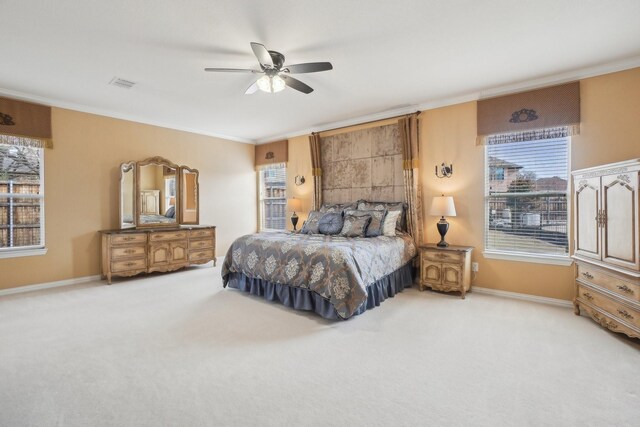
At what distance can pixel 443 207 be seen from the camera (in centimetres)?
411

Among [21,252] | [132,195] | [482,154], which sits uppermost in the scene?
[482,154]

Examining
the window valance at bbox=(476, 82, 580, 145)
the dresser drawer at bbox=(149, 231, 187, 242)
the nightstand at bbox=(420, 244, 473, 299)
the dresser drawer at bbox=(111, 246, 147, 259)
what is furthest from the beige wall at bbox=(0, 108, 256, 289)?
the window valance at bbox=(476, 82, 580, 145)

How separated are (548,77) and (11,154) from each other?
7.06 m

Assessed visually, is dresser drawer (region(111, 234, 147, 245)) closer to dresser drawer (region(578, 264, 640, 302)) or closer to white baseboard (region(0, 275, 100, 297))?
white baseboard (region(0, 275, 100, 297))

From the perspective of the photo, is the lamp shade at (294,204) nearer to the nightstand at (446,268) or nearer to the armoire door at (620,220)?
the nightstand at (446,268)

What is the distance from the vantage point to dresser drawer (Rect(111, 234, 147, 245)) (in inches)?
185

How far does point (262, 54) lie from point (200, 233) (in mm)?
3942

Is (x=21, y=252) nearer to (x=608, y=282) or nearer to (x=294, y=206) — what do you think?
(x=294, y=206)

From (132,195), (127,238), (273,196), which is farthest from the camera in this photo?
(273,196)

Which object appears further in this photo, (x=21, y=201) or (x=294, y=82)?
(x=21, y=201)

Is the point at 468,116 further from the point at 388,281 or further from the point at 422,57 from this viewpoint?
the point at 388,281

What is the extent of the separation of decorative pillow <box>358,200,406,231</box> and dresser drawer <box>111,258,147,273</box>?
3660 mm

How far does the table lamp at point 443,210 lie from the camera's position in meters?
4.09

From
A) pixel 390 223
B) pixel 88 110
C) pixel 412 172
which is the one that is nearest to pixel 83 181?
pixel 88 110
